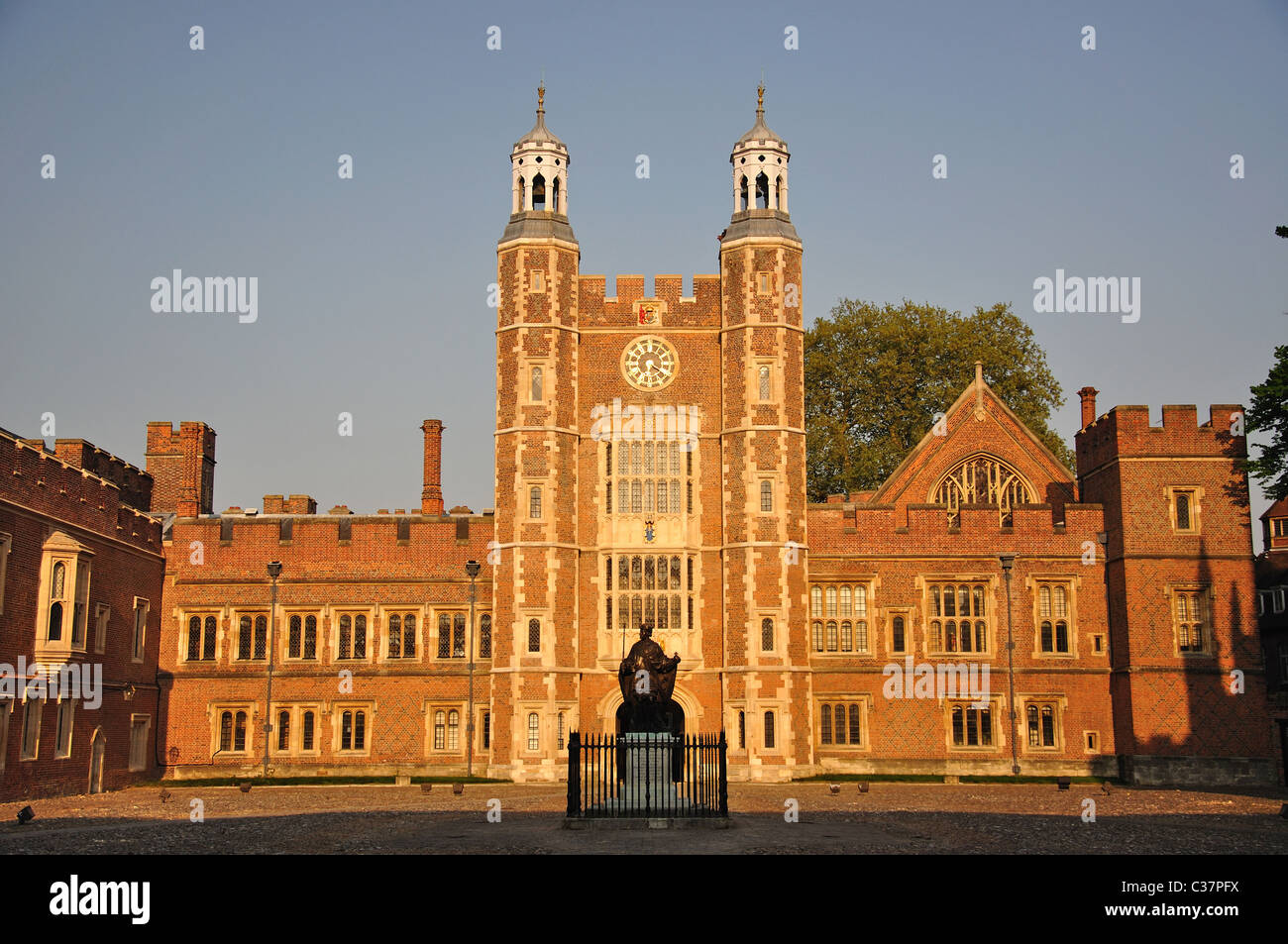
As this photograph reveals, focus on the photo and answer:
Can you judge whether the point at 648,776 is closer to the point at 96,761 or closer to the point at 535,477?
the point at 535,477

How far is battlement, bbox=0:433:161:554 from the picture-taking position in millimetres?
29172

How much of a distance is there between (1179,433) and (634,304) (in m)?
16.0

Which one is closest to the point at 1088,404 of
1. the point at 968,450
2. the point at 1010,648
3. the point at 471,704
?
the point at 968,450

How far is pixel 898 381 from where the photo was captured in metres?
51.1

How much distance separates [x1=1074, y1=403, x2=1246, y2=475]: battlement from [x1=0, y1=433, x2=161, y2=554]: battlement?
27623mm

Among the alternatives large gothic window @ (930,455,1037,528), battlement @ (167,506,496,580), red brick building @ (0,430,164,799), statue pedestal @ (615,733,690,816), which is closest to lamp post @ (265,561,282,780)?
battlement @ (167,506,496,580)

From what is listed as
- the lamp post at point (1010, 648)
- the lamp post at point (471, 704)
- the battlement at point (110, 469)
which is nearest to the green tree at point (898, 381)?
the lamp post at point (1010, 648)

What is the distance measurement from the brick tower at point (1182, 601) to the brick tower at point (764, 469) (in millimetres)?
8931

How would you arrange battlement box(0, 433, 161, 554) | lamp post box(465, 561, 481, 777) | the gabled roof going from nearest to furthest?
battlement box(0, 433, 161, 554) < lamp post box(465, 561, 481, 777) < the gabled roof

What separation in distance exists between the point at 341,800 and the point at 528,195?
18.8 meters

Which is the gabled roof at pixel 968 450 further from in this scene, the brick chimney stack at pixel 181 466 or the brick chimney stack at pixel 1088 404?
the brick chimney stack at pixel 181 466

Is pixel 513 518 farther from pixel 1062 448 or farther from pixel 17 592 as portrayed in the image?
pixel 1062 448

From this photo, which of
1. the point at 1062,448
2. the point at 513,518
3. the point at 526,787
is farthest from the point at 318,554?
the point at 1062,448

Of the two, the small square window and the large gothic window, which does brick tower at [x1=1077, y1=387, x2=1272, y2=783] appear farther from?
the large gothic window
